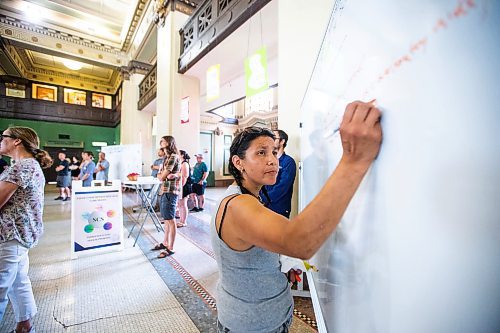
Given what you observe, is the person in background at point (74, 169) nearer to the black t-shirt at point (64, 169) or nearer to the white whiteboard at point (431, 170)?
the black t-shirt at point (64, 169)

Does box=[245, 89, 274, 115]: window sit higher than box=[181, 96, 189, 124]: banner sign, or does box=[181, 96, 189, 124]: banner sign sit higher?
box=[245, 89, 274, 115]: window

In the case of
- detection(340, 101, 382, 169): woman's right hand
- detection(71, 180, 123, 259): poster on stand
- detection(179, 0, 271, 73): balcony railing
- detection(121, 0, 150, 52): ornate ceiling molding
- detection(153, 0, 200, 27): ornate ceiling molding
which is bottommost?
detection(71, 180, 123, 259): poster on stand

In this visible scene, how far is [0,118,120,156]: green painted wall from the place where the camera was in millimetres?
12559

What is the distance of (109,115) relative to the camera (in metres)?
14.8

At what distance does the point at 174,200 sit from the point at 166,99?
3.88 meters

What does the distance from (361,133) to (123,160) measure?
6.00m

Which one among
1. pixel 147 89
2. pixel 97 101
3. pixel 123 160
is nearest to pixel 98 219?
pixel 123 160

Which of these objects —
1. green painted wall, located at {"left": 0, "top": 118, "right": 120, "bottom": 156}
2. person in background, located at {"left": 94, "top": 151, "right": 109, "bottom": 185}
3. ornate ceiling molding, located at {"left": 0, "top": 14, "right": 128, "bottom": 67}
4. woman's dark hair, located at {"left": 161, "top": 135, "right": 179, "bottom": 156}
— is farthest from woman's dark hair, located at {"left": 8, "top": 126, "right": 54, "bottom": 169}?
green painted wall, located at {"left": 0, "top": 118, "right": 120, "bottom": 156}

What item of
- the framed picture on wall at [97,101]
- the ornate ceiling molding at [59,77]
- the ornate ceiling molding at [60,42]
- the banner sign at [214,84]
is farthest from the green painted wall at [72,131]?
the banner sign at [214,84]

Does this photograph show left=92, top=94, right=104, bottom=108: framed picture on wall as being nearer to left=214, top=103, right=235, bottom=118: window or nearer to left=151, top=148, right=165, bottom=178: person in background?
left=214, top=103, right=235, bottom=118: window

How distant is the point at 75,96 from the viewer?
→ 45.4 feet

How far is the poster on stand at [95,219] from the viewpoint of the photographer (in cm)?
319

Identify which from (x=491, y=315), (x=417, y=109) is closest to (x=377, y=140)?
(x=417, y=109)

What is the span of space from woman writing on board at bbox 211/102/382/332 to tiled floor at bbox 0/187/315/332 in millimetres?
985
